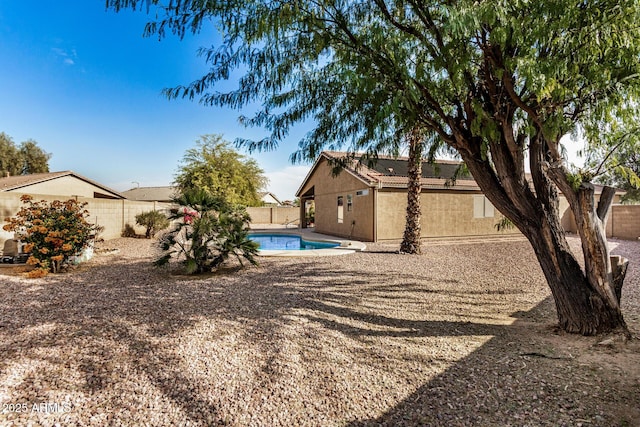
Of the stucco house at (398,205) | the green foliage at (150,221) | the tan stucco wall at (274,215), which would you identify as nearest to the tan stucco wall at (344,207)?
the stucco house at (398,205)

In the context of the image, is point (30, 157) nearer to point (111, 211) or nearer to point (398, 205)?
point (111, 211)

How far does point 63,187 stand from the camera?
21.9m

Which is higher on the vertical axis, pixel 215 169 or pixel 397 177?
pixel 215 169

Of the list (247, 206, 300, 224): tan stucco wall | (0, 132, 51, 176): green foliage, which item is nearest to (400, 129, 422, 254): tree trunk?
(247, 206, 300, 224): tan stucco wall

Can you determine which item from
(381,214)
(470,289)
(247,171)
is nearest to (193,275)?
(470,289)

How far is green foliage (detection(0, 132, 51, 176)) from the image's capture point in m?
32.9

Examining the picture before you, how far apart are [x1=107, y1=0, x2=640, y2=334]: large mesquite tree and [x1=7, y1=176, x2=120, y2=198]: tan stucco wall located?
2229 cm

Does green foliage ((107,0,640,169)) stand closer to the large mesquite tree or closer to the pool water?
the large mesquite tree

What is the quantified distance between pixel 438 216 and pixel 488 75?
11.9 meters

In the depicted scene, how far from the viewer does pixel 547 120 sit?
3.89 meters

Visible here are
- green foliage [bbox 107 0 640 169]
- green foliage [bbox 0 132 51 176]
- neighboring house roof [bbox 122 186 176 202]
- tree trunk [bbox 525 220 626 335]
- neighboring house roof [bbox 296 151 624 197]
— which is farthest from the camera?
neighboring house roof [bbox 122 186 176 202]

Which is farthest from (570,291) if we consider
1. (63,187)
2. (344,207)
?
(63,187)

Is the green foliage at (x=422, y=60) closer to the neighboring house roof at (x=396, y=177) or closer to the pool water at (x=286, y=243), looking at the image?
the neighboring house roof at (x=396, y=177)

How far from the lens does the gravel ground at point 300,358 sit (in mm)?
2516
